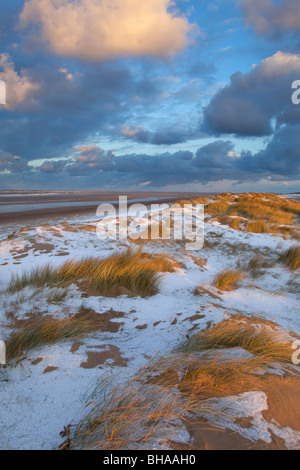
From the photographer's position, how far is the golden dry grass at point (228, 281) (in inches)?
209

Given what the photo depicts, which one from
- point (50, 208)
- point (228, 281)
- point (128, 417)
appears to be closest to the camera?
point (128, 417)


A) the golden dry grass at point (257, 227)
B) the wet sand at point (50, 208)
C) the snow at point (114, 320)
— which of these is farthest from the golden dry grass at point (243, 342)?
the wet sand at point (50, 208)

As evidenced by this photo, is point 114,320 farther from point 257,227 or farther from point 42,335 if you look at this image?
point 257,227

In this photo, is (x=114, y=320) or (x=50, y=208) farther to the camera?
(x=50, y=208)

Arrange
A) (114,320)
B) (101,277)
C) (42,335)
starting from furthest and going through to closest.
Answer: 1. (101,277)
2. (114,320)
3. (42,335)

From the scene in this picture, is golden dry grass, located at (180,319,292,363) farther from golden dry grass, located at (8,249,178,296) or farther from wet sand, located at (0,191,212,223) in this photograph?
wet sand, located at (0,191,212,223)

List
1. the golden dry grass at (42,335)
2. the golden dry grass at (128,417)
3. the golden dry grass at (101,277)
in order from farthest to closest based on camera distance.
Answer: the golden dry grass at (101,277), the golden dry grass at (42,335), the golden dry grass at (128,417)

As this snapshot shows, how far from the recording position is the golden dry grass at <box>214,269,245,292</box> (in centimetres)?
530

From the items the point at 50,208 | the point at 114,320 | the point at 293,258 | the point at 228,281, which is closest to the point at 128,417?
the point at 114,320

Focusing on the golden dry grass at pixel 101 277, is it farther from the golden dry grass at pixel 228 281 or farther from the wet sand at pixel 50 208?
the wet sand at pixel 50 208

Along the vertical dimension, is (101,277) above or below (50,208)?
below

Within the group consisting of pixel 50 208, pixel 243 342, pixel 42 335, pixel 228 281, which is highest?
pixel 50 208

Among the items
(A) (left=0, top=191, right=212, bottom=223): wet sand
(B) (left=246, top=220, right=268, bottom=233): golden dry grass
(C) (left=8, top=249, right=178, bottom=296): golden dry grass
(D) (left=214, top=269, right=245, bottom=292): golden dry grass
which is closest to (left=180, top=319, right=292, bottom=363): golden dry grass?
(C) (left=8, top=249, right=178, bottom=296): golden dry grass

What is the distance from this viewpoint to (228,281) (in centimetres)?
539
